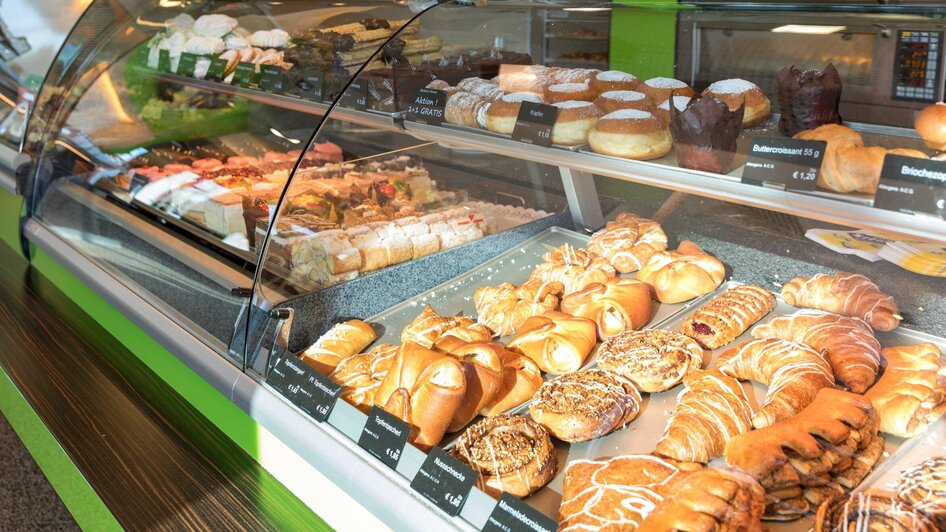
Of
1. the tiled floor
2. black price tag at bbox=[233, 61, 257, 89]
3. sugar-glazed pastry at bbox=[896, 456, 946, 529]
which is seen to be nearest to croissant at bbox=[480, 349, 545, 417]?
sugar-glazed pastry at bbox=[896, 456, 946, 529]

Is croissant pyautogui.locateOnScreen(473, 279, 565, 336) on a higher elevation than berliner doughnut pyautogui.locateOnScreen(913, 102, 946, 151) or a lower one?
lower

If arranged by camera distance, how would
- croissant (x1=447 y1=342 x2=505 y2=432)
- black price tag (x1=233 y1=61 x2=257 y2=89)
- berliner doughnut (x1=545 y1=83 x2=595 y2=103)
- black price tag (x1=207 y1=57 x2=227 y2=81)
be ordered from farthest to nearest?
Result: black price tag (x1=207 y1=57 x2=227 y2=81), black price tag (x1=233 y1=61 x2=257 y2=89), berliner doughnut (x1=545 y1=83 x2=595 y2=103), croissant (x1=447 y1=342 x2=505 y2=432)

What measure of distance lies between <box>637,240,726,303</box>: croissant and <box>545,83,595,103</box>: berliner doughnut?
534 millimetres

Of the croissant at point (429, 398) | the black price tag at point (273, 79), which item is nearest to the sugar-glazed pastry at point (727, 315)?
the croissant at point (429, 398)

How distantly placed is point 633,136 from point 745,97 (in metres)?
0.24

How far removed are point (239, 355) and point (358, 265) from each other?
45 centimetres

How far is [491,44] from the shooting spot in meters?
2.16

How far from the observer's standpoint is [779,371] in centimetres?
149

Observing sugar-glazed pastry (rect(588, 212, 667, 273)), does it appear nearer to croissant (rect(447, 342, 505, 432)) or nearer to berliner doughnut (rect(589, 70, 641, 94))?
berliner doughnut (rect(589, 70, 641, 94))

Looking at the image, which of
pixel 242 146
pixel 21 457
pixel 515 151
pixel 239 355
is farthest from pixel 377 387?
pixel 21 457

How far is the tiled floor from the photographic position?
2.73 m

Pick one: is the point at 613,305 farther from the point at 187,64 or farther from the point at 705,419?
the point at 187,64

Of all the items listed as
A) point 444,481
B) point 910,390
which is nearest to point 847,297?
point 910,390

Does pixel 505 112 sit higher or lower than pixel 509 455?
higher
